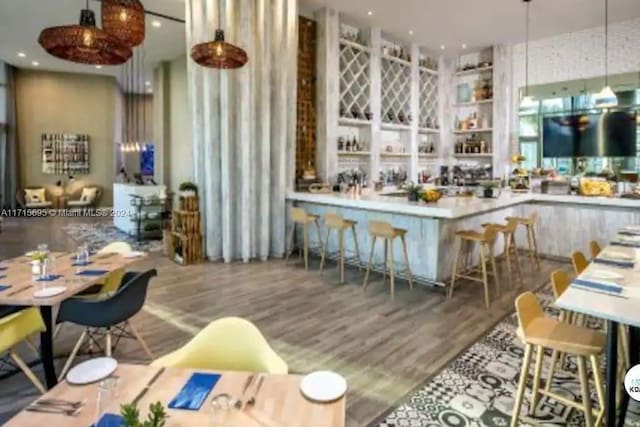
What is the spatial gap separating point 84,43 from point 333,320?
299cm

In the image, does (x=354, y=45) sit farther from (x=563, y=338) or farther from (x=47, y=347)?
(x=47, y=347)

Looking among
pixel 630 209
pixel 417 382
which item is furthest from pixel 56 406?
pixel 630 209

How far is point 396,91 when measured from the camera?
27.9ft

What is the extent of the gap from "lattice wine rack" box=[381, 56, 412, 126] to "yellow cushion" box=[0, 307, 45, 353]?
Result: 22.5 feet

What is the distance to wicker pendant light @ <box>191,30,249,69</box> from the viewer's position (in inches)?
162

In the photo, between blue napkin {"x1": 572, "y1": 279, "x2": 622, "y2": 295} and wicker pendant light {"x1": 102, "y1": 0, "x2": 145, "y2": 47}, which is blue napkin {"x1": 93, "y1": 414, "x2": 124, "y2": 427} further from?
wicker pendant light {"x1": 102, "y1": 0, "x2": 145, "y2": 47}

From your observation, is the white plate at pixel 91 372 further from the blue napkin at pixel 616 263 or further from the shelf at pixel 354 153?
the shelf at pixel 354 153

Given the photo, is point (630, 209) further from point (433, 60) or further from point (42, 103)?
point (42, 103)

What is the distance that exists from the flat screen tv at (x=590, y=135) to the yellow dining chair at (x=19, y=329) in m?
8.84

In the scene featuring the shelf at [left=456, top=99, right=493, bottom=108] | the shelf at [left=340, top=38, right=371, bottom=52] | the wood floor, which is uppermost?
the shelf at [left=340, top=38, right=371, bottom=52]

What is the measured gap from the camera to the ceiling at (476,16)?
6.55m

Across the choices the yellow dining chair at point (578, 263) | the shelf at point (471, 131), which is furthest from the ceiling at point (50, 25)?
the yellow dining chair at point (578, 263)

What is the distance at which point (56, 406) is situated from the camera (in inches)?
50.1

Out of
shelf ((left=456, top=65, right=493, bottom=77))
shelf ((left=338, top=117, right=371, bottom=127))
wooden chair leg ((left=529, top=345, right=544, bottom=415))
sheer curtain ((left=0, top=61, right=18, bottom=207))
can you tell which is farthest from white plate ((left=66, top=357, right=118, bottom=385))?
sheer curtain ((left=0, top=61, right=18, bottom=207))
